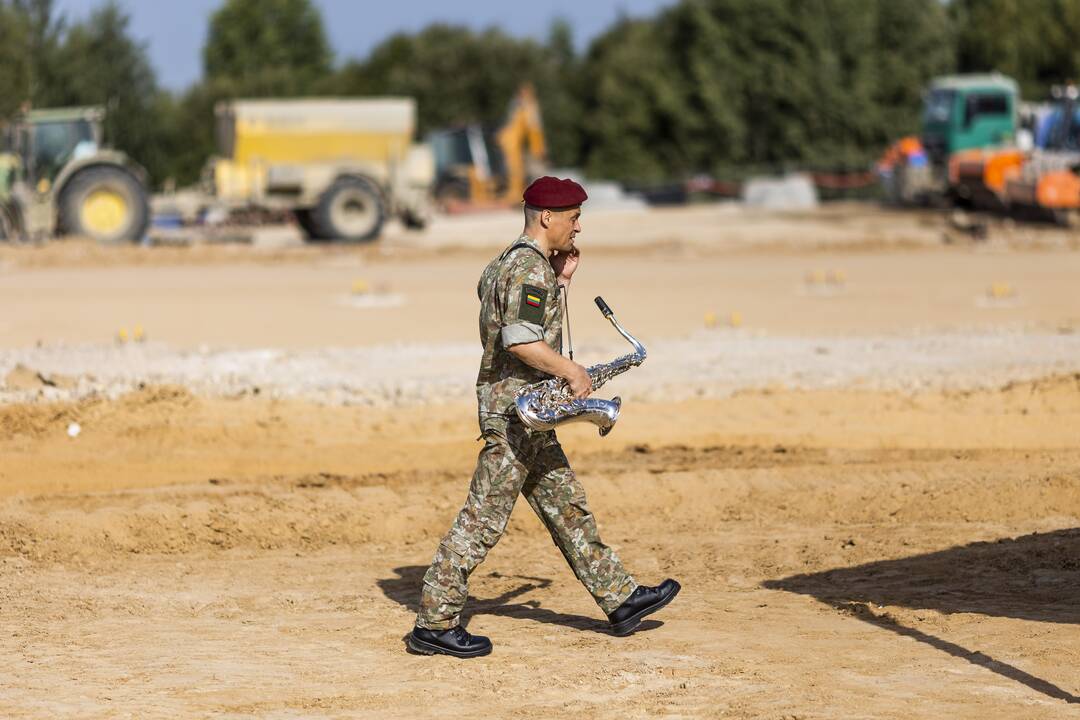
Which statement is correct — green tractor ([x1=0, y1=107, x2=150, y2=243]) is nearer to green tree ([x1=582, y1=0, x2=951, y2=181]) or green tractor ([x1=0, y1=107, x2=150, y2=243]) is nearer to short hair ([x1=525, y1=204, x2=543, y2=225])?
short hair ([x1=525, y1=204, x2=543, y2=225])

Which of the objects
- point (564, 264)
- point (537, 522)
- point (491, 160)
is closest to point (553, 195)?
point (564, 264)

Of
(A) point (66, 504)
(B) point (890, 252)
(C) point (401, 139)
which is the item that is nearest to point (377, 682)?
(A) point (66, 504)

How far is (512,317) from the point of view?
21.2 feet

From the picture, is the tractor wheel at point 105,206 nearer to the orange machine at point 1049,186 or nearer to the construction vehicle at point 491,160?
the construction vehicle at point 491,160

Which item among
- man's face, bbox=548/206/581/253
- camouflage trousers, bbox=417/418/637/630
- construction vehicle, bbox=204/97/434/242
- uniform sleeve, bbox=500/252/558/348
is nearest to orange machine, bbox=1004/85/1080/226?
construction vehicle, bbox=204/97/434/242

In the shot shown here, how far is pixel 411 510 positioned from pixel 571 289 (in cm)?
1169

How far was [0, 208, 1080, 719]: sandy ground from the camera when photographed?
639 centimetres

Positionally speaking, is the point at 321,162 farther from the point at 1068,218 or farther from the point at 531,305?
the point at 531,305

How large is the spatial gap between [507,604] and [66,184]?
2124 centimetres

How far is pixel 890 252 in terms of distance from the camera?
27.0 m

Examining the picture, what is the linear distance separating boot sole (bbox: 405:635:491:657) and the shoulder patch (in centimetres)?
143

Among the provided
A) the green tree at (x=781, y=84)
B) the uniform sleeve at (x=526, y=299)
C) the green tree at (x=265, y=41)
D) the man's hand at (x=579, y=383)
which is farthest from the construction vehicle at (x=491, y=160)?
the man's hand at (x=579, y=383)

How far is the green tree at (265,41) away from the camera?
68.2 metres

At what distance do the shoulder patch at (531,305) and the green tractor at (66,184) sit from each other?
22.1 m
